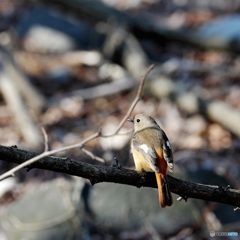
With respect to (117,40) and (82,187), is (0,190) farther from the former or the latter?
(117,40)

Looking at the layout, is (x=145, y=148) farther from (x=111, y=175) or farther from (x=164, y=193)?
(x=111, y=175)

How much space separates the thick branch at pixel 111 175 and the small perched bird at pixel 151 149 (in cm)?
5

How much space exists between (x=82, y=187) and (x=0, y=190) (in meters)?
1.24

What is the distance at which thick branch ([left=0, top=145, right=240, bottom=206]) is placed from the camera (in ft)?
7.69

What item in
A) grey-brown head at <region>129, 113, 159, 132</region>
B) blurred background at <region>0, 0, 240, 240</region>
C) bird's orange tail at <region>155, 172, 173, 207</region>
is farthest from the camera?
blurred background at <region>0, 0, 240, 240</region>

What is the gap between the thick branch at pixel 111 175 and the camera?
7.69 ft

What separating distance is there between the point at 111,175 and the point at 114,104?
5396 millimetres

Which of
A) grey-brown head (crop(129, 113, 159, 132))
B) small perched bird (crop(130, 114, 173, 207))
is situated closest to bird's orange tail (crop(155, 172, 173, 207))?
small perched bird (crop(130, 114, 173, 207))

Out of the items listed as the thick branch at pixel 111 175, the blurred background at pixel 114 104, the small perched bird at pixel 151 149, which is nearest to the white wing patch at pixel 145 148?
the small perched bird at pixel 151 149

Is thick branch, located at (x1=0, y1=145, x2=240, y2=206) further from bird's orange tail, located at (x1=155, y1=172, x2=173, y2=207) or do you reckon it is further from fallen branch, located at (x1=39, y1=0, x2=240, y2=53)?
fallen branch, located at (x1=39, y1=0, x2=240, y2=53)

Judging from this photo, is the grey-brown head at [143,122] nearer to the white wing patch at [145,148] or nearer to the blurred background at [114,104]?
the white wing patch at [145,148]

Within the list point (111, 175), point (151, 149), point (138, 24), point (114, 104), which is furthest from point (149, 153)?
point (138, 24)

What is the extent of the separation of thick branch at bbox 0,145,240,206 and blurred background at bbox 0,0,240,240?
3.39 feet

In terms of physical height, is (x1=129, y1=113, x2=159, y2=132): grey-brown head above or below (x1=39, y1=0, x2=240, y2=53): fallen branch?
above
